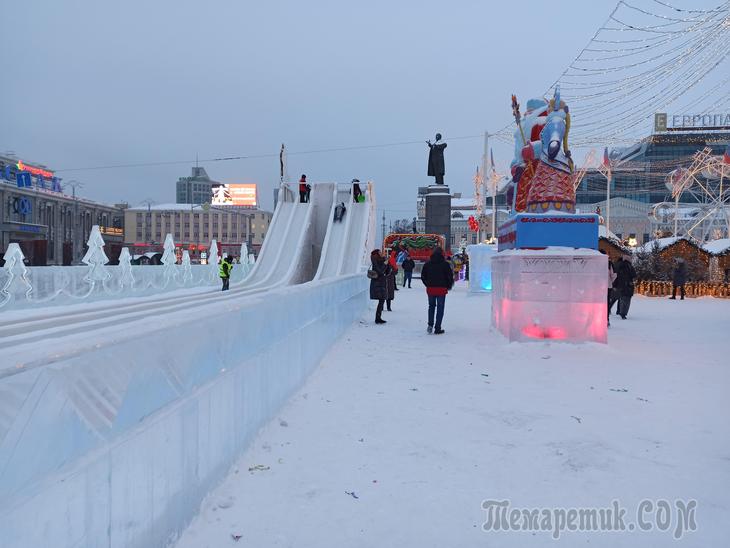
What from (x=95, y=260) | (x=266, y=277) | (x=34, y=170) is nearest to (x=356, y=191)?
(x=266, y=277)

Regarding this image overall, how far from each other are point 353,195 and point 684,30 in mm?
16804

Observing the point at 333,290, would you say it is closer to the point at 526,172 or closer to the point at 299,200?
the point at 526,172

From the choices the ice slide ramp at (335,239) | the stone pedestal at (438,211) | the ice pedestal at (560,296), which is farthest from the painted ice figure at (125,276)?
the stone pedestal at (438,211)

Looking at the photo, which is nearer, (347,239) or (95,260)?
(95,260)

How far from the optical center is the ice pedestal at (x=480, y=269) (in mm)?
22078

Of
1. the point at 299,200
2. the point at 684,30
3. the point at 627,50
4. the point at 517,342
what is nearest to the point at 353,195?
the point at 299,200

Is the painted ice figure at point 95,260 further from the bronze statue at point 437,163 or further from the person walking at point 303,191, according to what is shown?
the bronze statue at point 437,163

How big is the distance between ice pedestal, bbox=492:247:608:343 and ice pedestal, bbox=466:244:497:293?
12991 millimetres

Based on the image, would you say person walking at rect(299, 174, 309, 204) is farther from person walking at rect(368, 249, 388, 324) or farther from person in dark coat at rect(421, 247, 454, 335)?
person in dark coat at rect(421, 247, 454, 335)

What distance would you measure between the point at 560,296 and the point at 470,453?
5.58m

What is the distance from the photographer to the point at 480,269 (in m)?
22.3

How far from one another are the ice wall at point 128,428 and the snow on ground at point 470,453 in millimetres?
335

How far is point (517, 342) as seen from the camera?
29.7 feet

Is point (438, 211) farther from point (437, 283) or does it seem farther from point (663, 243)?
point (437, 283)
